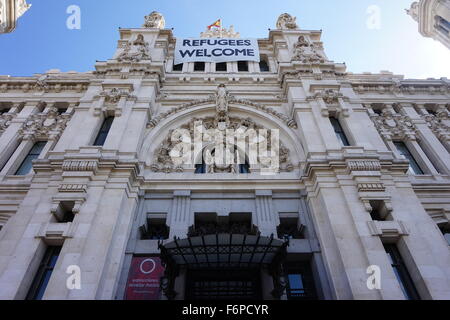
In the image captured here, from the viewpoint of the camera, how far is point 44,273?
1123 cm

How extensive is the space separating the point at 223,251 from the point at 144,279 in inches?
128

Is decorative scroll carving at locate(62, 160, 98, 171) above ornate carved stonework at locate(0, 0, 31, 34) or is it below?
below

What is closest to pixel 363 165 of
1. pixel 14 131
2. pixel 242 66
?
pixel 242 66

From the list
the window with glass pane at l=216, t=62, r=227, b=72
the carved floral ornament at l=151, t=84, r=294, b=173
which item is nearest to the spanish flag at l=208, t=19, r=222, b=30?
the window with glass pane at l=216, t=62, r=227, b=72

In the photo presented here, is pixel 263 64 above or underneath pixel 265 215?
above

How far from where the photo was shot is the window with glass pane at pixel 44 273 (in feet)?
34.9

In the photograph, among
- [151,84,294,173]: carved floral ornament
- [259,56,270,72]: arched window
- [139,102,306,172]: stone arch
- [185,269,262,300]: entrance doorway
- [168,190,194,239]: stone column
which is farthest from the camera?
[259,56,270,72]: arched window

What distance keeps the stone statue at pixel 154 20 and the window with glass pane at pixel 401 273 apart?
25100 millimetres

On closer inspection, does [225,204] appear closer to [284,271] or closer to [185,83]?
[284,271]

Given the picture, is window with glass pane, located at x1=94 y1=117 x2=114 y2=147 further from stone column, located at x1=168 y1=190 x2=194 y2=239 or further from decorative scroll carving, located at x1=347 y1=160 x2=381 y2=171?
decorative scroll carving, located at x1=347 y1=160 x2=381 y2=171

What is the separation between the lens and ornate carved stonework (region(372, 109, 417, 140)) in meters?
18.0

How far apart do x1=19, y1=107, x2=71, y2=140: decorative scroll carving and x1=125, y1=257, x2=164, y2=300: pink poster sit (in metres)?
10.5

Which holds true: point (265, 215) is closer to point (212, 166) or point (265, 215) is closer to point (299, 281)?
point (299, 281)

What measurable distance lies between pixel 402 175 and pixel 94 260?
14354 mm
